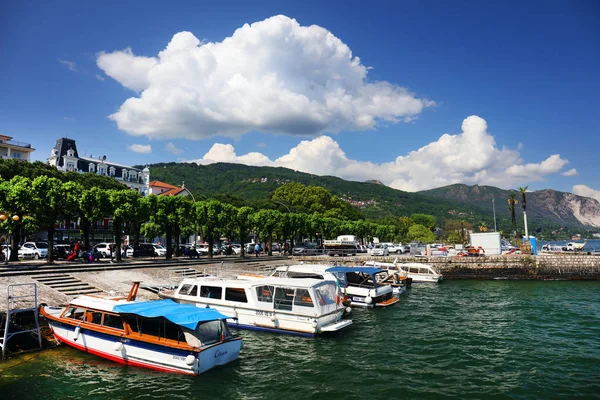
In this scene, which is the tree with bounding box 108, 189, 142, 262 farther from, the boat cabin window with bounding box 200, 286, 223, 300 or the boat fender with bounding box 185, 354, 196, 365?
the boat fender with bounding box 185, 354, 196, 365

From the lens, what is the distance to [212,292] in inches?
893

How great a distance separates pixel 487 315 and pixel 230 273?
75.3 ft

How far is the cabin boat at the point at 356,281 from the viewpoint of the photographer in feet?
92.8

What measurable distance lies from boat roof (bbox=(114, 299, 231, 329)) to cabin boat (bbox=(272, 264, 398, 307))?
14287mm

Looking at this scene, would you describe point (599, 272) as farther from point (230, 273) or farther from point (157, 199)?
point (157, 199)

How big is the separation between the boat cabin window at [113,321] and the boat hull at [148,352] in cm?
39

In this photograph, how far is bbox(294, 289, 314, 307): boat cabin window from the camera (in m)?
20.3

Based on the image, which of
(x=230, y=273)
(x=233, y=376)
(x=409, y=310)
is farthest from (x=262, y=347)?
(x=230, y=273)

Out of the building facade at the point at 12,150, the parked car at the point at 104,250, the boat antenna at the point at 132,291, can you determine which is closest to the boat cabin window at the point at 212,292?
the boat antenna at the point at 132,291

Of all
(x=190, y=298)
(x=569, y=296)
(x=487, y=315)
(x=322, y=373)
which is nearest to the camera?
(x=322, y=373)

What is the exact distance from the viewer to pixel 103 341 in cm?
1580

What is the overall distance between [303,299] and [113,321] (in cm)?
912

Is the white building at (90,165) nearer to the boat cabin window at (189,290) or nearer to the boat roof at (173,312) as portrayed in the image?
the boat cabin window at (189,290)

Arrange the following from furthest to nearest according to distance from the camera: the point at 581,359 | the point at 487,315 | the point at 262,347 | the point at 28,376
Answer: the point at 487,315 → the point at 262,347 → the point at 581,359 → the point at 28,376
